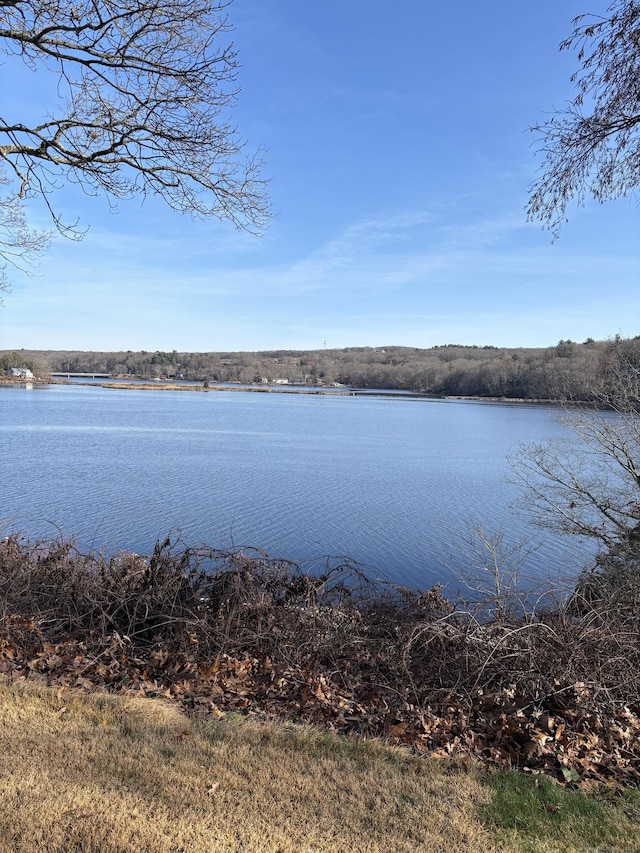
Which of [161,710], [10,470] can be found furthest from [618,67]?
[10,470]

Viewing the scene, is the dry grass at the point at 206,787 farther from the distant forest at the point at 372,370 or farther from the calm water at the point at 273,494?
the distant forest at the point at 372,370

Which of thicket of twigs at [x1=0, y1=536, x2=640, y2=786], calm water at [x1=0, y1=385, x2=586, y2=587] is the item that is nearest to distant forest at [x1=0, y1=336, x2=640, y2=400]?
calm water at [x1=0, y1=385, x2=586, y2=587]

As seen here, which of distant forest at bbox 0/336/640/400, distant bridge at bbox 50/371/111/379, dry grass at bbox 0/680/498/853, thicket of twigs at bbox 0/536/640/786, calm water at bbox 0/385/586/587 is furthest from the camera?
distant bridge at bbox 50/371/111/379

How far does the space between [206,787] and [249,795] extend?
29 cm

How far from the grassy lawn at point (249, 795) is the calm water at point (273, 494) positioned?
7.00 m

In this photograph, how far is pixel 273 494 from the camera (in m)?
19.8

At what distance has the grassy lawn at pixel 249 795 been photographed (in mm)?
3391

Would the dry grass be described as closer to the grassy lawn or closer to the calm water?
the grassy lawn

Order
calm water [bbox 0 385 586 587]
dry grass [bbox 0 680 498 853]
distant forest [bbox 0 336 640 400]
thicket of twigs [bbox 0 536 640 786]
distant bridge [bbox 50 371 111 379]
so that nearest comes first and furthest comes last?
1. dry grass [bbox 0 680 498 853]
2. thicket of twigs [bbox 0 536 640 786]
3. calm water [bbox 0 385 586 587]
4. distant forest [bbox 0 336 640 400]
5. distant bridge [bbox 50 371 111 379]

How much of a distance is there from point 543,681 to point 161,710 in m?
3.54

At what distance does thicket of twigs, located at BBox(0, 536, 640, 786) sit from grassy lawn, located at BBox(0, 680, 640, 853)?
20.8 inches

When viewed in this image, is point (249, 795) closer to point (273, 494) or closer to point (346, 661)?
point (346, 661)

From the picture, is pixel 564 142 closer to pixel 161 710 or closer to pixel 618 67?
pixel 618 67

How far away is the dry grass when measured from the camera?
337 cm
